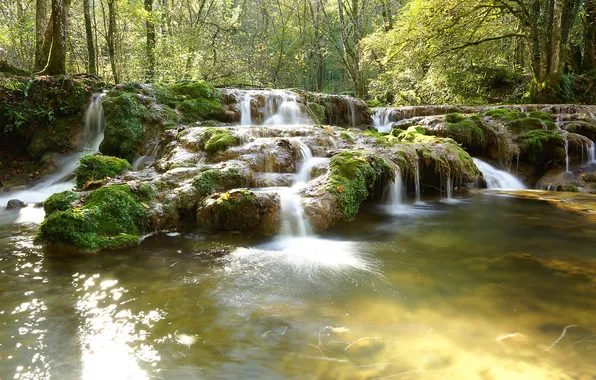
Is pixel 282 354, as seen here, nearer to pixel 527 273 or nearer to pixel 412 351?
→ pixel 412 351

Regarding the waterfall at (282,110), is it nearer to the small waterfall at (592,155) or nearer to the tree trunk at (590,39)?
the small waterfall at (592,155)

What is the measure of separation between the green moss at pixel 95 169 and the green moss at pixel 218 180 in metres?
2.29

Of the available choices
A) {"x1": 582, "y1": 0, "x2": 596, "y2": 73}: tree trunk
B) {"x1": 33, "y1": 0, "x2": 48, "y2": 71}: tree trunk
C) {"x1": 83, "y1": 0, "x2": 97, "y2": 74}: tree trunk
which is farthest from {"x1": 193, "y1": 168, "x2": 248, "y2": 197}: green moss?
{"x1": 582, "y1": 0, "x2": 596, "y2": 73}: tree trunk

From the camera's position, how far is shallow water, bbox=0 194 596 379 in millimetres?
2180

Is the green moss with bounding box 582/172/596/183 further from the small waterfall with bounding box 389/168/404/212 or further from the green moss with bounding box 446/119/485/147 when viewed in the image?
the small waterfall with bounding box 389/168/404/212

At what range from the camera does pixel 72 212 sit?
4309 mm

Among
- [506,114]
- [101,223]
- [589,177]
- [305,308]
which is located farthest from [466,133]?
[101,223]

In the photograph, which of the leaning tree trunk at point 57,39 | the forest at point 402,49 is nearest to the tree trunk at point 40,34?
the forest at point 402,49

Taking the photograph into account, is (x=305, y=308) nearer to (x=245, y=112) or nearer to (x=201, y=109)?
(x=201, y=109)

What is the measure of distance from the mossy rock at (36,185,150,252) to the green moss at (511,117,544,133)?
10142 mm

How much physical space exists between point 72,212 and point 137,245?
2.95ft

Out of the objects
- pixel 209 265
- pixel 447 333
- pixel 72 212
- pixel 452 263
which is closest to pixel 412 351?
pixel 447 333

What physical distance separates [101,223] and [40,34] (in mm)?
10604

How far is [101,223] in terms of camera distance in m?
4.41
